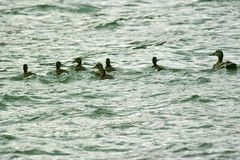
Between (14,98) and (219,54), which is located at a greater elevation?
(219,54)

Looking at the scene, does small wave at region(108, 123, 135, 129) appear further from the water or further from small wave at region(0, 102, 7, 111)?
small wave at region(0, 102, 7, 111)

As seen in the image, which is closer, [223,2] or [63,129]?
[63,129]

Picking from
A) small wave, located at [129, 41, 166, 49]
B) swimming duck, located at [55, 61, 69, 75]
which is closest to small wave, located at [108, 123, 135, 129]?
swimming duck, located at [55, 61, 69, 75]

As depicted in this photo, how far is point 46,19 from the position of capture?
31.6 meters

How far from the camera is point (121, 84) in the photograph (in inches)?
885

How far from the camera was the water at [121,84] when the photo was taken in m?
18.1

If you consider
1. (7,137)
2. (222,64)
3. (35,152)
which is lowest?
(35,152)

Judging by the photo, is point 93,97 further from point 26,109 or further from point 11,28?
point 11,28

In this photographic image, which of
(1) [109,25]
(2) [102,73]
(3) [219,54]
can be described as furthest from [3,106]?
(1) [109,25]

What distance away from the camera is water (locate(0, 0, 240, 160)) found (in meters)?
18.1

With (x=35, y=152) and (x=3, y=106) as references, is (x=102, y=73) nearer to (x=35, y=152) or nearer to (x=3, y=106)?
(x=3, y=106)

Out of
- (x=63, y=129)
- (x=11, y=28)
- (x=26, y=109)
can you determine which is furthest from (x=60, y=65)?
(x=11, y=28)

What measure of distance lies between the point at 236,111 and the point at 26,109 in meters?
4.21

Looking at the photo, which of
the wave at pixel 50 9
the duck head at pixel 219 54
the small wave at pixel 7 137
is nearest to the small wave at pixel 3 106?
the small wave at pixel 7 137
